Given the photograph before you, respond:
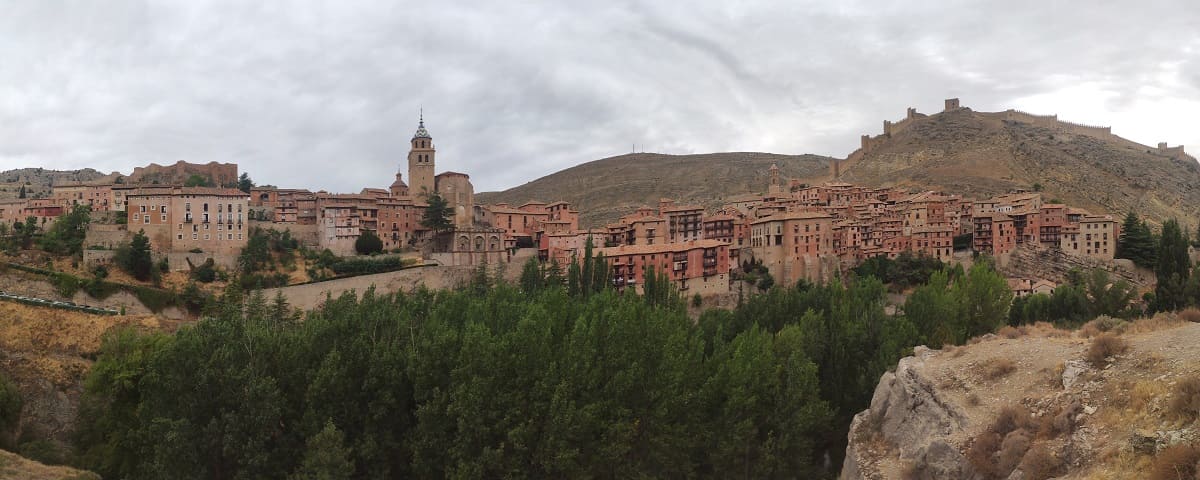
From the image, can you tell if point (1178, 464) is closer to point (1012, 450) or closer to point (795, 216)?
point (1012, 450)

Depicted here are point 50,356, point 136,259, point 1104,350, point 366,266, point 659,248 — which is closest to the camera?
point 1104,350

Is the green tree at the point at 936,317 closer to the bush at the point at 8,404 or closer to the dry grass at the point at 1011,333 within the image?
the dry grass at the point at 1011,333

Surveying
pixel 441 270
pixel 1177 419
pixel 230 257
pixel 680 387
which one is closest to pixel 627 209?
pixel 441 270

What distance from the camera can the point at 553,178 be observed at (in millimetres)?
121000

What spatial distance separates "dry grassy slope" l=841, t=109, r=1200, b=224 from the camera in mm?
72625

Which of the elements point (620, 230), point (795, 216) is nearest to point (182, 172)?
point (620, 230)

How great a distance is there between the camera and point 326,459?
19359mm

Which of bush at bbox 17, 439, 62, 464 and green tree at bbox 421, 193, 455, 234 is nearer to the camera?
bush at bbox 17, 439, 62, 464

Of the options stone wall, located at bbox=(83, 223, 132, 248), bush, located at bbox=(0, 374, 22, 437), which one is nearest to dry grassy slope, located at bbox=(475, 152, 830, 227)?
stone wall, located at bbox=(83, 223, 132, 248)

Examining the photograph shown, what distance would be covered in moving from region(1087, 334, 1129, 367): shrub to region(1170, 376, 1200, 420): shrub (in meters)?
2.59

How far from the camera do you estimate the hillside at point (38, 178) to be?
6888 centimetres

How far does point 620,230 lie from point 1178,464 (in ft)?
145

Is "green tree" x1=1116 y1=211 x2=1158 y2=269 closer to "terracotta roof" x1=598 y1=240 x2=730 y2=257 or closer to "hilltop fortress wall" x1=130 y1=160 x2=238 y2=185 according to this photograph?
"terracotta roof" x1=598 y1=240 x2=730 y2=257

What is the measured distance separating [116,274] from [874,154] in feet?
250
